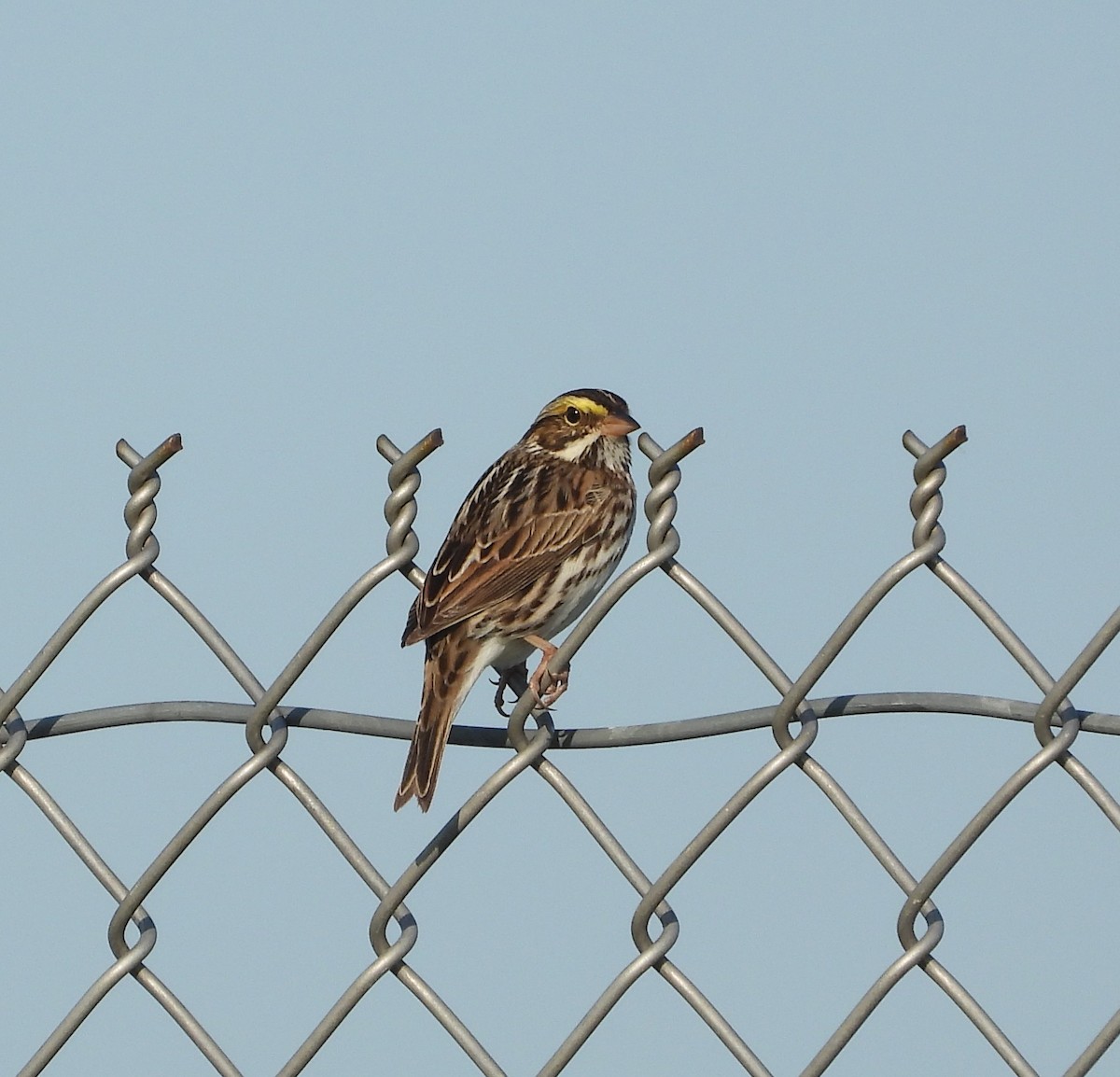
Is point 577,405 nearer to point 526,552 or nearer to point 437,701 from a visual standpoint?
point 526,552

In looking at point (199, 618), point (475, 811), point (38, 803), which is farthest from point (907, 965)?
point (38, 803)

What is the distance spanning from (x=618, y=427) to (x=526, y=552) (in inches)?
32.3

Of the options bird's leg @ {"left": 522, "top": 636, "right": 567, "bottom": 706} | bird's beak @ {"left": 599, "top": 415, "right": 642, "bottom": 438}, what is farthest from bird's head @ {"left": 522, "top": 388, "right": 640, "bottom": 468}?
bird's leg @ {"left": 522, "top": 636, "right": 567, "bottom": 706}

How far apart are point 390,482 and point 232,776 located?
705 millimetres

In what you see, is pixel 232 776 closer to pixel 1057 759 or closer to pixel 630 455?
pixel 1057 759

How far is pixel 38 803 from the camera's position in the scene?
3.97 m

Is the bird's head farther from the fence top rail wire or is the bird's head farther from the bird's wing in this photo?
the fence top rail wire

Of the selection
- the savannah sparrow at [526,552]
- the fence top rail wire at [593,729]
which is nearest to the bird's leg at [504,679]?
the savannah sparrow at [526,552]

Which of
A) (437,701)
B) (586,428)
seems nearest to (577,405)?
(586,428)

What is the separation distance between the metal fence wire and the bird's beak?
2.44 m

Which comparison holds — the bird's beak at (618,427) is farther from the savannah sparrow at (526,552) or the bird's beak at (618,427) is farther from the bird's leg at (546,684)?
the bird's leg at (546,684)

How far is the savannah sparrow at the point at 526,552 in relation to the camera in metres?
5.16

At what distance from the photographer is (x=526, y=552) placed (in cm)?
567

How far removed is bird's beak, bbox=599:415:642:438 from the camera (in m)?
6.26
